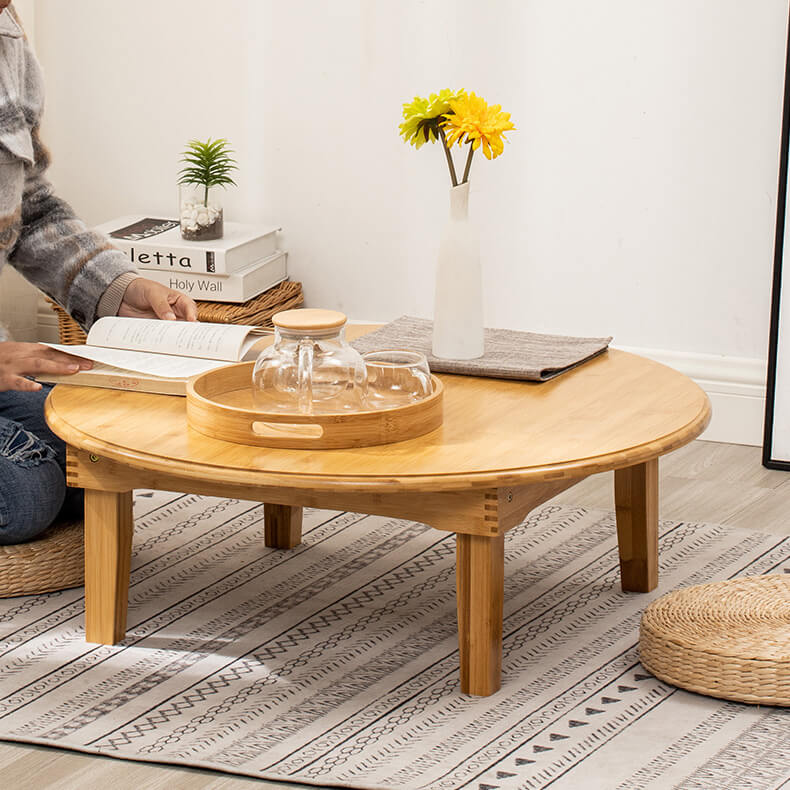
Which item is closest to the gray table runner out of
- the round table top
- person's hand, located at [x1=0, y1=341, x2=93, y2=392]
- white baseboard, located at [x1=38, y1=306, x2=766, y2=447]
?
the round table top

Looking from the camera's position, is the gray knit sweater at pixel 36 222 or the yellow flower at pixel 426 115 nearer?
the yellow flower at pixel 426 115

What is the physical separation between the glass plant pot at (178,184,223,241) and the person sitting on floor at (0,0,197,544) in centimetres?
80

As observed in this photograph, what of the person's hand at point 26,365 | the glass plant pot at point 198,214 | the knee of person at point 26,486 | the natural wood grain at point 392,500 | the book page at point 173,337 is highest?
the glass plant pot at point 198,214

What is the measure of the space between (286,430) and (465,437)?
0.21m

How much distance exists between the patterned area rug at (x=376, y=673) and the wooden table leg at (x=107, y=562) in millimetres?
31

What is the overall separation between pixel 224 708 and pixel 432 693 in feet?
0.81

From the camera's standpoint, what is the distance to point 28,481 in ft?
6.05

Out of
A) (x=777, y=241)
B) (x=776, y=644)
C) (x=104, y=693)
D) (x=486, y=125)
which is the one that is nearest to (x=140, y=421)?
(x=104, y=693)

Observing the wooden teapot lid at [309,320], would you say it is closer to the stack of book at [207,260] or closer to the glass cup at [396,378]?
the glass cup at [396,378]

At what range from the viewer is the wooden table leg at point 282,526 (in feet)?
6.84

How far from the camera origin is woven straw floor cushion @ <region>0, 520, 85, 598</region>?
1.87 m

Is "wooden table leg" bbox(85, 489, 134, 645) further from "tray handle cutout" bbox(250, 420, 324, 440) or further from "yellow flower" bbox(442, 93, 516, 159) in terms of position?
"yellow flower" bbox(442, 93, 516, 159)

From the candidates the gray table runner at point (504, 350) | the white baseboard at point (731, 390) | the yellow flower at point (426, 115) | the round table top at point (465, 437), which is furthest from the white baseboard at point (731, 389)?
the yellow flower at point (426, 115)

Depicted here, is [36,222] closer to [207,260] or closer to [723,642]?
[207,260]
